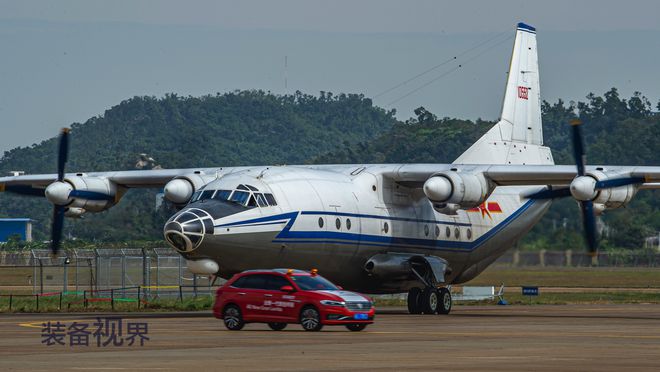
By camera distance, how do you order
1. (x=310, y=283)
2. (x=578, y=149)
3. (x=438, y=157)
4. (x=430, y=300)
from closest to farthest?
(x=310, y=283) → (x=578, y=149) → (x=430, y=300) → (x=438, y=157)

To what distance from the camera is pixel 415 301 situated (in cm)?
4050

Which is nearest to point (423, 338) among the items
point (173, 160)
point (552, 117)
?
point (173, 160)

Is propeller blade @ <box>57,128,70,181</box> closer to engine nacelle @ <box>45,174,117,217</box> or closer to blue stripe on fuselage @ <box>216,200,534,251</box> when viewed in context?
engine nacelle @ <box>45,174,117,217</box>

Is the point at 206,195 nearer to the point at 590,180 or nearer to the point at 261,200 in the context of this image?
the point at 261,200

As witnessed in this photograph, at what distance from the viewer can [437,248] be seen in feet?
138

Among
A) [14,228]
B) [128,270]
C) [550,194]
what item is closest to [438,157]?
[14,228]

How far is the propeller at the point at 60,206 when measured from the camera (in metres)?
40.9

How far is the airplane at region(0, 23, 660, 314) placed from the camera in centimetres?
3528

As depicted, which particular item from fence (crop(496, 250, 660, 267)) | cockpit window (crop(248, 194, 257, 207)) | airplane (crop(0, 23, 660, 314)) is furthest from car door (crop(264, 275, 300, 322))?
fence (crop(496, 250, 660, 267))

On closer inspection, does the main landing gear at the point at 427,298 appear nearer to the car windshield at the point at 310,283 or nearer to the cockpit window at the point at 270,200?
the cockpit window at the point at 270,200

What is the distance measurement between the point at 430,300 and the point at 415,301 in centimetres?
55

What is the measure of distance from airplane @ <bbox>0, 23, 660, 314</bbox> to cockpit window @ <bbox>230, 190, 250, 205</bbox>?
1.1 inches

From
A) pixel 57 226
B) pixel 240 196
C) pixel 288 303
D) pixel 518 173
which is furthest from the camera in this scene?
pixel 57 226

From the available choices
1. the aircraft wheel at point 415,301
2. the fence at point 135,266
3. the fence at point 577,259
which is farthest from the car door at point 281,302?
the fence at point 577,259
